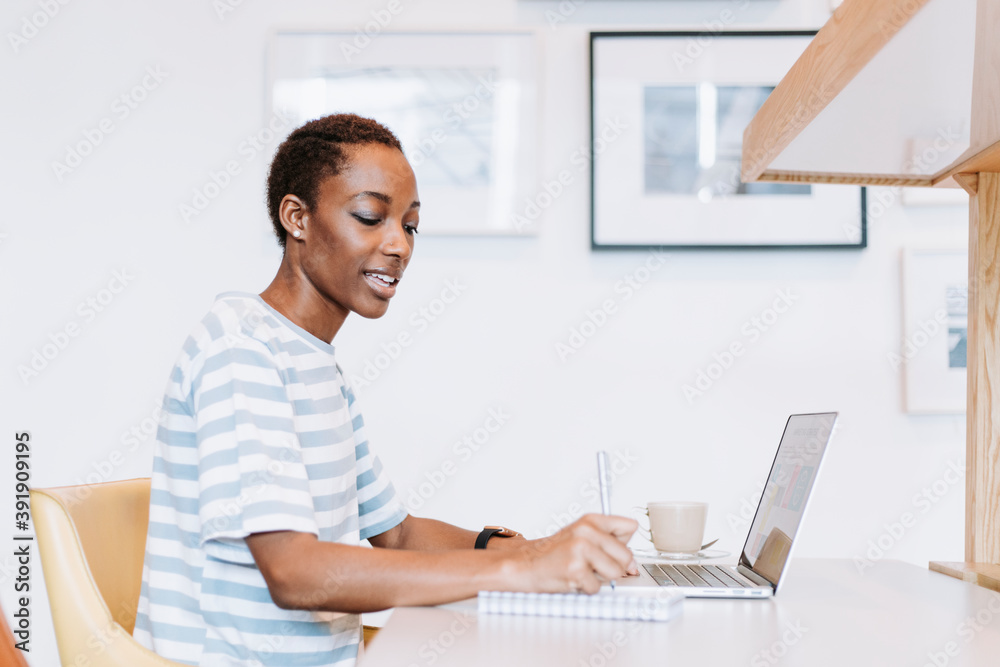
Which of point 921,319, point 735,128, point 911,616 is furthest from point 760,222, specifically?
point 911,616

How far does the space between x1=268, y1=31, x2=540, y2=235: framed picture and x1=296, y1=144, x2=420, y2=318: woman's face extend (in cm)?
70

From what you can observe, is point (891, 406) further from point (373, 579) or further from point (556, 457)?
point (373, 579)

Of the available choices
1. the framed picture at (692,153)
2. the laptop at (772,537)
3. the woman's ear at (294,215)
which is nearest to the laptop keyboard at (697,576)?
the laptop at (772,537)

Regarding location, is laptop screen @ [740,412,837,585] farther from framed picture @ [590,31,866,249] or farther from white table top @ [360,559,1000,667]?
framed picture @ [590,31,866,249]

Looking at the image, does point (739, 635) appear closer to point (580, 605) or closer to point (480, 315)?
point (580, 605)

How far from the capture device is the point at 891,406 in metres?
1.79

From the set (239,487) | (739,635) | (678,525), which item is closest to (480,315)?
(678,525)

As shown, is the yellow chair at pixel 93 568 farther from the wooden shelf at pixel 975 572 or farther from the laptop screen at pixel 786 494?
the wooden shelf at pixel 975 572

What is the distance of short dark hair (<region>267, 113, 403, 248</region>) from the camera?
3.62 ft

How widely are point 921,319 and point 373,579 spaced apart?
1.38 meters

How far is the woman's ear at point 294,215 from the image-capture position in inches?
43.6

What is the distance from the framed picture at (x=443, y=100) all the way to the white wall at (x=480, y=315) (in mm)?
38

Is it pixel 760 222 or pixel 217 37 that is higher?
pixel 217 37

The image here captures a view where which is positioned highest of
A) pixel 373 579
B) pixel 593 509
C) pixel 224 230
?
→ pixel 224 230
